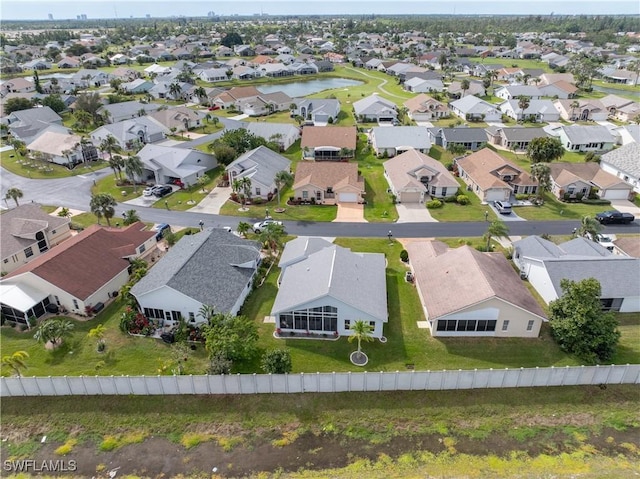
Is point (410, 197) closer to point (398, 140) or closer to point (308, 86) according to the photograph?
point (398, 140)

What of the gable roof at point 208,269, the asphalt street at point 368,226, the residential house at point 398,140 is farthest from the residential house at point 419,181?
the gable roof at point 208,269

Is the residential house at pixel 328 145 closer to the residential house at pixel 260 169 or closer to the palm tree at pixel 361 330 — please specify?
the residential house at pixel 260 169

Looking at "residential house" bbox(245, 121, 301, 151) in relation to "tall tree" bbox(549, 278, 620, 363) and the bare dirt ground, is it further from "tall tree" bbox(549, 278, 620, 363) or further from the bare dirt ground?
the bare dirt ground

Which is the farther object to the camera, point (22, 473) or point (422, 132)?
point (422, 132)

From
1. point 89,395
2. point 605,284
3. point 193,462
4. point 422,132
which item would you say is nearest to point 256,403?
point 193,462

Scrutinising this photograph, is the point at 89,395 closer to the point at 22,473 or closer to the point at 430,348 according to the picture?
the point at 22,473

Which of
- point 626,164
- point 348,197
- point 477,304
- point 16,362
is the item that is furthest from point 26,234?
point 626,164

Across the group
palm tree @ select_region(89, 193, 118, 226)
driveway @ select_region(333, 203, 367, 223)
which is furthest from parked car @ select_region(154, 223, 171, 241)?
driveway @ select_region(333, 203, 367, 223)
